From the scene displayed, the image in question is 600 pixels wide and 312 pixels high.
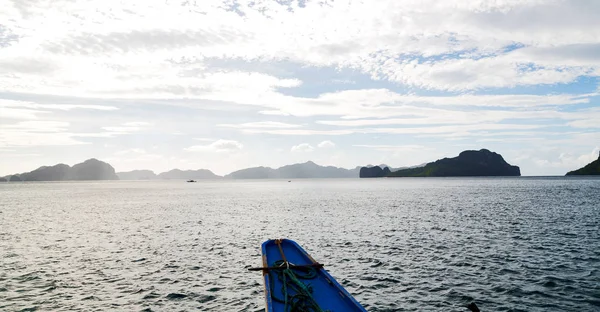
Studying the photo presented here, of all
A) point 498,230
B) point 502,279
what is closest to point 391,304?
point 502,279

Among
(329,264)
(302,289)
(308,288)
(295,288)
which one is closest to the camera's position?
(302,289)

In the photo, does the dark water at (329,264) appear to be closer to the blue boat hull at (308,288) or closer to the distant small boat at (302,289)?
the blue boat hull at (308,288)

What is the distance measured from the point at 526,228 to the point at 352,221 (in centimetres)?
2121

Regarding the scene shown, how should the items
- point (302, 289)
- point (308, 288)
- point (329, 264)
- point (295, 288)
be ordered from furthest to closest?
point (329, 264)
point (295, 288)
point (308, 288)
point (302, 289)

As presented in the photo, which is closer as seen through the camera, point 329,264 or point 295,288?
point 295,288

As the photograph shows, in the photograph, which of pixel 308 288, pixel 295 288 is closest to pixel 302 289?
pixel 308 288

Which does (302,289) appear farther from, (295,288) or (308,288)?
(295,288)

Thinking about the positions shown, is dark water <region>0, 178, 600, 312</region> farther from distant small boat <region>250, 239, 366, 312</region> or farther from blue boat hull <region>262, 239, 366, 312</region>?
distant small boat <region>250, 239, 366, 312</region>

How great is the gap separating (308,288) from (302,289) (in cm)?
28

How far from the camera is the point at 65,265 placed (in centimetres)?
2741

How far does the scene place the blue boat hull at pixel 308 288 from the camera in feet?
45.4

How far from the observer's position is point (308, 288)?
14.8 metres

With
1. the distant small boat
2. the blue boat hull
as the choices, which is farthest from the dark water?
the distant small boat

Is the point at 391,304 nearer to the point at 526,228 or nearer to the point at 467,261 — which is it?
the point at 467,261
